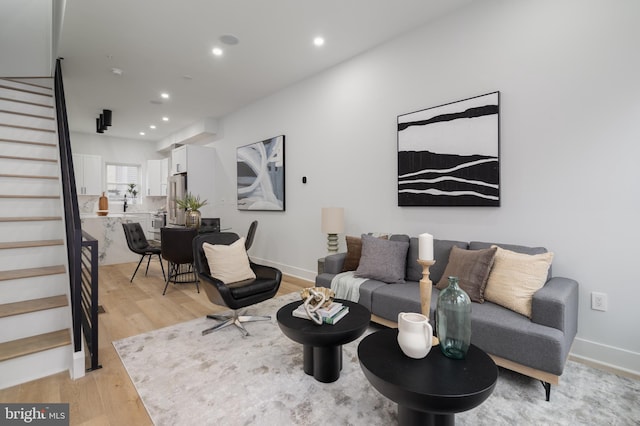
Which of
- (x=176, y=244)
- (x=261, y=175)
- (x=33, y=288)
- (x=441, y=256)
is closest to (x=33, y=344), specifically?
(x=33, y=288)

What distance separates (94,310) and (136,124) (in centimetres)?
655

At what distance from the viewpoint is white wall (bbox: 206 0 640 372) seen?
7.43ft

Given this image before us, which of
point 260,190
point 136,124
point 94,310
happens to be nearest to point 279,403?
point 94,310

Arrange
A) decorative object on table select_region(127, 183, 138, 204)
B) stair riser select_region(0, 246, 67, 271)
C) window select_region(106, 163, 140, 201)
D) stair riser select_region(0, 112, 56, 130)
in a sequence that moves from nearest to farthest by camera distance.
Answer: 1. stair riser select_region(0, 246, 67, 271)
2. stair riser select_region(0, 112, 56, 130)
3. window select_region(106, 163, 140, 201)
4. decorative object on table select_region(127, 183, 138, 204)

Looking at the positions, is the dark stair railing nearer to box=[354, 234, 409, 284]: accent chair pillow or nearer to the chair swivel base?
the chair swivel base

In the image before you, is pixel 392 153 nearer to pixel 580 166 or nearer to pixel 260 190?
pixel 580 166

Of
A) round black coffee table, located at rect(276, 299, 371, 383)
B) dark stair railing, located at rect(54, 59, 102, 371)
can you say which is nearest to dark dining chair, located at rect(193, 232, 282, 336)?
round black coffee table, located at rect(276, 299, 371, 383)

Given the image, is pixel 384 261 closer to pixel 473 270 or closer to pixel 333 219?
pixel 473 270

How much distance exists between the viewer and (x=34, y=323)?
7.75ft

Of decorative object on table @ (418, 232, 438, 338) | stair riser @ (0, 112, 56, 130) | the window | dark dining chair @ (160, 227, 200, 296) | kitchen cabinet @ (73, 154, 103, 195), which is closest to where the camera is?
decorative object on table @ (418, 232, 438, 338)

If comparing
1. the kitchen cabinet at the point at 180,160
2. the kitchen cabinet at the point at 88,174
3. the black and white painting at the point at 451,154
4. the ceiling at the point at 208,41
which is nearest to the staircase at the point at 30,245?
the ceiling at the point at 208,41

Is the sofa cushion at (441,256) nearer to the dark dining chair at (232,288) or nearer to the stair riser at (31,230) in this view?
the dark dining chair at (232,288)

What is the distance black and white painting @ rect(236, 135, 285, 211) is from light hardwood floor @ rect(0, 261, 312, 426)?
1482 mm

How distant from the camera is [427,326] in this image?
150cm
